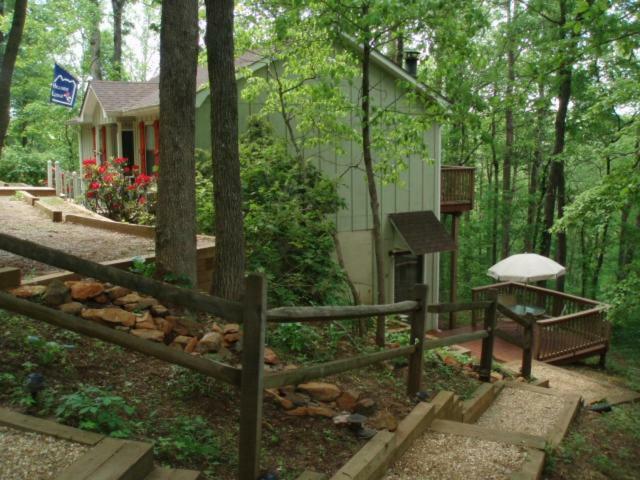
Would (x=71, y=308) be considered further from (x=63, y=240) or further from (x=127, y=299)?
(x=63, y=240)

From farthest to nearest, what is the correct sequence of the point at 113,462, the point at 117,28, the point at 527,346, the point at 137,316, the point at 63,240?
1. the point at 117,28
2. the point at 63,240
3. the point at 527,346
4. the point at 137,316
5. the point at 113,462

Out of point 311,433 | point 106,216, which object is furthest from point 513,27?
point 311,433

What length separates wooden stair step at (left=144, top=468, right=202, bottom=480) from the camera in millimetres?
2732

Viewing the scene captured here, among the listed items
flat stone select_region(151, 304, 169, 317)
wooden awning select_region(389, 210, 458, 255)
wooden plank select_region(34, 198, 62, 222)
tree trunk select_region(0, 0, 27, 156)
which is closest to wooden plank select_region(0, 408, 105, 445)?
flat stone select_region(151, 304, 169, 317)

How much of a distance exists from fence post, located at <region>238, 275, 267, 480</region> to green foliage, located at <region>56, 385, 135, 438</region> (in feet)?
2.37

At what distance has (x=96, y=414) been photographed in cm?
329

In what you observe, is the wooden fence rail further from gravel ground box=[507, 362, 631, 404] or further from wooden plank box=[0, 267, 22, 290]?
gravel ground box=[507, 362, 631, 404]

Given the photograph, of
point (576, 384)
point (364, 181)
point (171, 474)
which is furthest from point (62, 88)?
point (171, 474)

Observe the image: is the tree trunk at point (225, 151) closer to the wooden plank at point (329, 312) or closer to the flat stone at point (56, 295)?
the flat stone at point (56, 295)

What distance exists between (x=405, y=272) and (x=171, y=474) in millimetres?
12843

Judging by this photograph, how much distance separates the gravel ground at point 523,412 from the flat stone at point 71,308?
4000 mm

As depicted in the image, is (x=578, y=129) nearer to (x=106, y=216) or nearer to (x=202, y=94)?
(x=202, y=94)

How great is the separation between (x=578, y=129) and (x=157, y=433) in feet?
63.0

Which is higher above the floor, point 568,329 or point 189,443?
point 189,443
